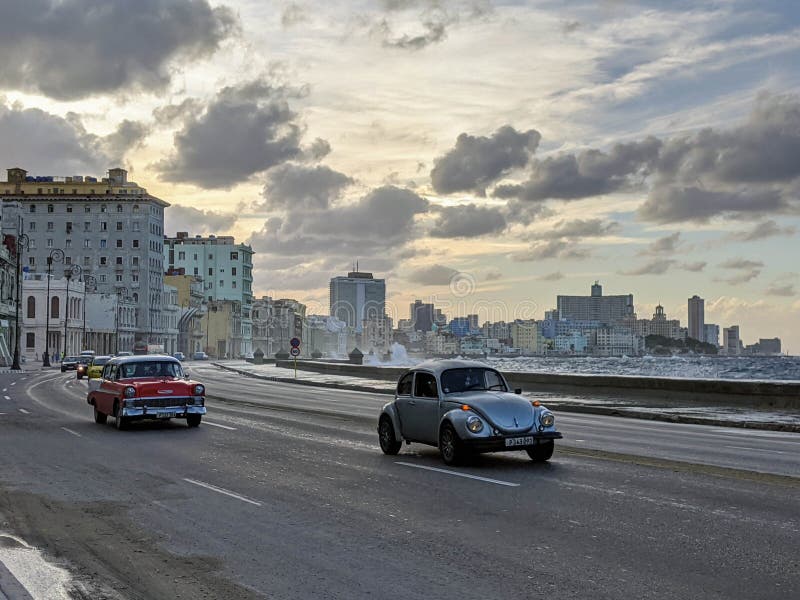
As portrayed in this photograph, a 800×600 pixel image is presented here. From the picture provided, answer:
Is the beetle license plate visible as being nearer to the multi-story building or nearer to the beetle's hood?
the beetle's hood

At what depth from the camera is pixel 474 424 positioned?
Answer: 48.3 ft

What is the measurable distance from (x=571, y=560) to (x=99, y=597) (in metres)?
3.83

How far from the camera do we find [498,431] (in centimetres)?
1473

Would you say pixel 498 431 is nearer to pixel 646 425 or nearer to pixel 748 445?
pixel 748 445

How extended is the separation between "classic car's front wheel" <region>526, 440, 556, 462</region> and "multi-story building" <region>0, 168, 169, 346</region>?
541 ft

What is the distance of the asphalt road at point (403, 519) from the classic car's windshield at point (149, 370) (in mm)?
4721

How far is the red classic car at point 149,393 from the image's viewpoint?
22922 millimetres

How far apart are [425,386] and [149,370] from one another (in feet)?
34.2

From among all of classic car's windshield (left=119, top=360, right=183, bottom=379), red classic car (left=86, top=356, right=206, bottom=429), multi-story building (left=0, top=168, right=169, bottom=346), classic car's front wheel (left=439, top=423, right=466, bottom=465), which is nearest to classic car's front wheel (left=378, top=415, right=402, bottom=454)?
classic car's front wheel (left=439, top=423, right=466, bottom=465)

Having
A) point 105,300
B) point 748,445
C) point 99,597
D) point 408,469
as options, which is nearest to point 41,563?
point 99,597

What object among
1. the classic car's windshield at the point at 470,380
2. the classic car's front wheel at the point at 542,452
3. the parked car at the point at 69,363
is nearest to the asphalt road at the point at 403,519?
the classic car's front wheel at the point at 542,452

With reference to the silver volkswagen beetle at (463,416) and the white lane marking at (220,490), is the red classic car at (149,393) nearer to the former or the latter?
the silver volkswagen beetle at (463,416)

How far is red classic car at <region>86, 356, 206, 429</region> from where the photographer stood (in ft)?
75.2

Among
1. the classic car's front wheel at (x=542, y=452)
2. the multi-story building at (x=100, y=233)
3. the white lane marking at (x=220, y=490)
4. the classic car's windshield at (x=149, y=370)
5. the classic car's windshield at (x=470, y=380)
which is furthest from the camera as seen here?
the multi-story building at (x=100, y=233)
